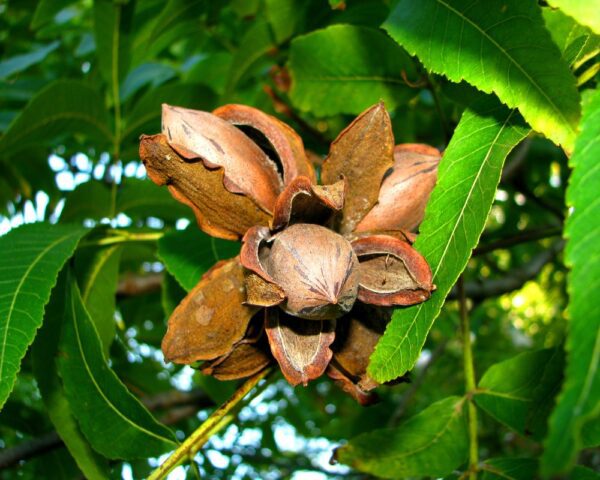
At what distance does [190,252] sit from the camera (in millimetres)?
2084

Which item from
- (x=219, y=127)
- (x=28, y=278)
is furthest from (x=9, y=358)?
(x=219, y=127)

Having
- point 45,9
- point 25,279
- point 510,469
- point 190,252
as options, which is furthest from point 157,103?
point 510,469

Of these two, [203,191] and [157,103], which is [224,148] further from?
[157,103]

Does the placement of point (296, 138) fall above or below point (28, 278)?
above

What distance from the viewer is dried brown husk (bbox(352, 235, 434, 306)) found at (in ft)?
4.82

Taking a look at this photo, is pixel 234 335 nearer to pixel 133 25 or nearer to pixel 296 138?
pixel 296 138

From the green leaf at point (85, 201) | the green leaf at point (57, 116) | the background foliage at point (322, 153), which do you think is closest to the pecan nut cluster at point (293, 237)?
the background foliage at point (322, 153)

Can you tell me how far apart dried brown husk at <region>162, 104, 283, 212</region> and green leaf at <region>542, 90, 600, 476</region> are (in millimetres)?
737

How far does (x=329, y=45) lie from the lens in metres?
2.26

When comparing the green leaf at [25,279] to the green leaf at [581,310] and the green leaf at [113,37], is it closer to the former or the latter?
the green leaf at [113,37]

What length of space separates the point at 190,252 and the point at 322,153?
1000mm

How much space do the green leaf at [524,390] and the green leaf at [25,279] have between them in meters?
1.28

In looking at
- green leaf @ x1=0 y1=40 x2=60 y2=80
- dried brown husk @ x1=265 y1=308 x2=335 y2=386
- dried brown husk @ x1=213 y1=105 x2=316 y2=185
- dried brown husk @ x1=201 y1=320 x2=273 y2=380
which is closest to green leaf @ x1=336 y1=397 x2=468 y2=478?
dried brown husk @ x1=201 y1=320 x2=273 y2=380

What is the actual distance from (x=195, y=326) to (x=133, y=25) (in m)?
2.09
